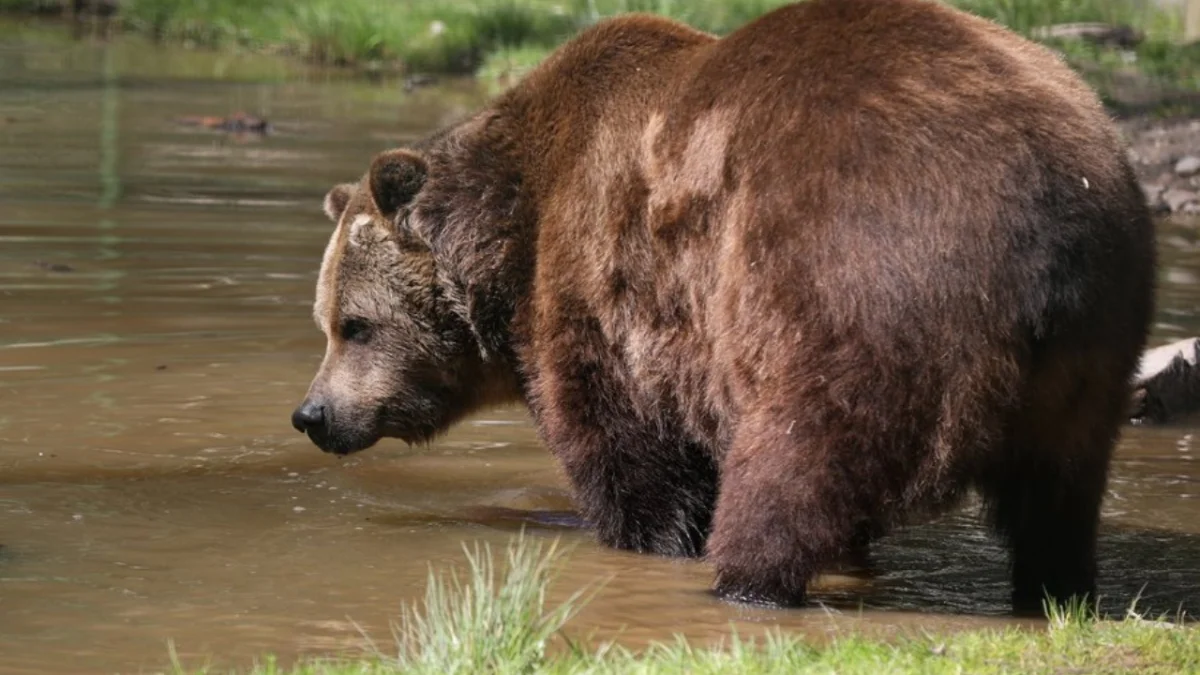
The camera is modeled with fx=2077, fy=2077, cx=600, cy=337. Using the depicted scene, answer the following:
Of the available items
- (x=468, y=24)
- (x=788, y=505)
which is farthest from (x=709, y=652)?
(x=468, y=24)

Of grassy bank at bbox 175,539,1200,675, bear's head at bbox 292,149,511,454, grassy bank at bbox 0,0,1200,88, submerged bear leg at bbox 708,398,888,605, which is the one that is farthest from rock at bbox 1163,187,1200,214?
grassy bank at bbox 175,539,1200,675

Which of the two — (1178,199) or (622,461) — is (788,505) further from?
(1178,199)

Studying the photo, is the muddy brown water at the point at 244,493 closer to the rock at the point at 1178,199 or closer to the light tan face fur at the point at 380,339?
the light tan face fur at the point at 380,339

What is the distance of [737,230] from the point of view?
6.27 m

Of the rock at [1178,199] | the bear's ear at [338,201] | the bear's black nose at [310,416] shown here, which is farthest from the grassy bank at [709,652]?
the rock at [1178,199]

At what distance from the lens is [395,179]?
295 inches

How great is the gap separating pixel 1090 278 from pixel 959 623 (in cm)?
114

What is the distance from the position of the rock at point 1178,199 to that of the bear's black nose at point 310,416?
9.61 meters

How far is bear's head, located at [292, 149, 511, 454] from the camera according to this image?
296 inches

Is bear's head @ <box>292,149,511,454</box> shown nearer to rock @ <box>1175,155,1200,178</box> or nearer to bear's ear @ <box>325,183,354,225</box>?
bear's ear @ <box>325,183,354,225</box>

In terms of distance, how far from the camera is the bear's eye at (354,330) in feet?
25.0

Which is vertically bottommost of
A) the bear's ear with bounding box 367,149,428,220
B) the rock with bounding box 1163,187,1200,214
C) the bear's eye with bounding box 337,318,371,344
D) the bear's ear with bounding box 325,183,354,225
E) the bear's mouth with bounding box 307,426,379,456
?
the bear's mouth with bounding box 307,426,379,456

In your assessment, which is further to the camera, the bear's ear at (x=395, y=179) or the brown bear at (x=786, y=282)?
the bear's ear at (x=395, y=179)

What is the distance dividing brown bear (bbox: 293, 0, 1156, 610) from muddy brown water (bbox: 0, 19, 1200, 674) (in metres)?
0.35
